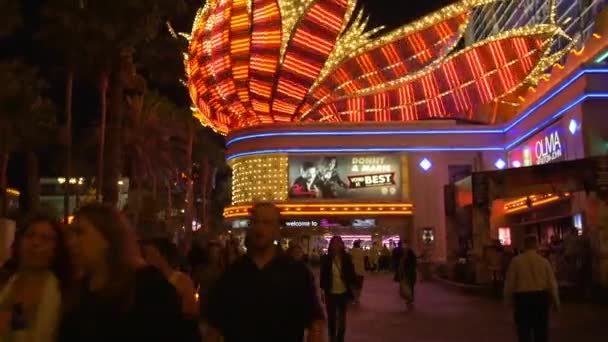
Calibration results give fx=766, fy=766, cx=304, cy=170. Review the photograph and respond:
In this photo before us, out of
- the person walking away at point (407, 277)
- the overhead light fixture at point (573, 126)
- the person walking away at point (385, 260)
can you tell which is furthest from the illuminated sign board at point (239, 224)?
the person walking away at point (407, 277)

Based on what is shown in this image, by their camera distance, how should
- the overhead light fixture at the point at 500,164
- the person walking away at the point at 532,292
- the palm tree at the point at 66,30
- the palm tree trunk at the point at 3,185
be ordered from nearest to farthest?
the person walking away at the point at 532,292 < the palm tree at the point at 66,30 < the overhead light fixture at the point at 500,164 < the palm tree trunk at the point at 3,185

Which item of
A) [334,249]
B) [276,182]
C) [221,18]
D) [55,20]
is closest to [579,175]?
[334,249]

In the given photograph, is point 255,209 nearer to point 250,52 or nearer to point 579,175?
point 579,175

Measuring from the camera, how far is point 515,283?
8.65 metres

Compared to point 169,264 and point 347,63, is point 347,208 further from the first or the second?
point 169,264

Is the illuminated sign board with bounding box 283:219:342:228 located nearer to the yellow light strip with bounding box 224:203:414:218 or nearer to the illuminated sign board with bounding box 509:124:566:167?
the yellow light strip with bounding box 224:203:414:218

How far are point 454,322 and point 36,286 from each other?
432 inches

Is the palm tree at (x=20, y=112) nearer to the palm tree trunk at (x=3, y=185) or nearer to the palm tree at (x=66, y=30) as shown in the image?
the palm tree trunk at (x=3, y=185)

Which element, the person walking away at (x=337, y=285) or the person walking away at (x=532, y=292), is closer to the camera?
the person walking away at (x=532, y=292)

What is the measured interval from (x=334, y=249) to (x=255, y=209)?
6.73 m

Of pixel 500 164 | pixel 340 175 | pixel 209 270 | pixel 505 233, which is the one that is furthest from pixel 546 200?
pixel 209 270

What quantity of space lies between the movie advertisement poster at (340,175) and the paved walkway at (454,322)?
1937cm

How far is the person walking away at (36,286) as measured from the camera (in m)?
3.42

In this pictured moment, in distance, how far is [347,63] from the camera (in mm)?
40062
